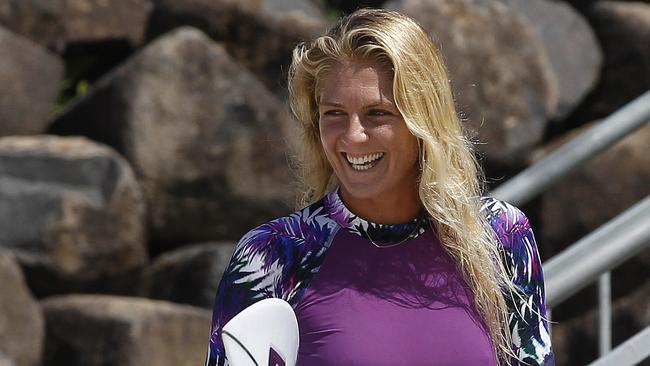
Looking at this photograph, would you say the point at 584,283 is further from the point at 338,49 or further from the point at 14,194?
the point at 14,194

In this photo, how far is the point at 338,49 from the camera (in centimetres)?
189

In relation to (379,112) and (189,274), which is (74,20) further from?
(379,112)

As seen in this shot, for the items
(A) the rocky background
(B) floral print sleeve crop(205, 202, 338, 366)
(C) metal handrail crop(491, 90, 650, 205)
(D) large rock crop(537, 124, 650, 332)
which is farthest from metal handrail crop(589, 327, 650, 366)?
(D) large rock crop(537, 124, 650, 332)

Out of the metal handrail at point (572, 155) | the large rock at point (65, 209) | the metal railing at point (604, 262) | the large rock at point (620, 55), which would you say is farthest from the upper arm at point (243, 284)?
the large rock at point (620, 55)

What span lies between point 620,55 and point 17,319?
3.27m

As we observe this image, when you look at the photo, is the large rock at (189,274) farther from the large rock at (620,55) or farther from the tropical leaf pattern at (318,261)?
the tropical leaf pattern at (318,261)

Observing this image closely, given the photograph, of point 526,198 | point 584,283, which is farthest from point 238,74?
point 584,283

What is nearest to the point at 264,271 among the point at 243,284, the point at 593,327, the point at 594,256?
the point at 243,284

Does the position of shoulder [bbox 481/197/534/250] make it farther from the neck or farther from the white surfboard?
the white surfboard

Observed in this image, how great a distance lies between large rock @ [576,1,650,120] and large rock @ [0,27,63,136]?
267 centimetres

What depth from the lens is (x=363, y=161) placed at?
1.88 metres

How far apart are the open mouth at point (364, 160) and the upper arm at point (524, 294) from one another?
183mm

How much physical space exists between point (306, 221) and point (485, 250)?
0.80 feet

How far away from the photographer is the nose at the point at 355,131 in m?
1.86
